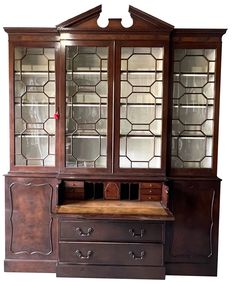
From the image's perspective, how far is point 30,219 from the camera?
3.34m

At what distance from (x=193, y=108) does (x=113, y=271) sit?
1.81m

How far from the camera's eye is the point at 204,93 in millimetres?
3312

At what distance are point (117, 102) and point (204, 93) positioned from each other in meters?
0.91

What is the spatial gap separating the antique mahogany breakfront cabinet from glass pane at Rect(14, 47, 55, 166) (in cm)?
1

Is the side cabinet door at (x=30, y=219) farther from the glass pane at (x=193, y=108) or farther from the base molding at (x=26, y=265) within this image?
the glass pane at (x=193, y=108)

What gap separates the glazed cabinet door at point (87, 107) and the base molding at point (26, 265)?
3.38 ft

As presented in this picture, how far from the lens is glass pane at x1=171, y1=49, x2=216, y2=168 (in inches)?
129

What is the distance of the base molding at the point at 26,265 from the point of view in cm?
336

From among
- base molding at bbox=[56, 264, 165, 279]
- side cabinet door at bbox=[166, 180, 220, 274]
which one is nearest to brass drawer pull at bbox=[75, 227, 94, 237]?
base molding at bbox=[56, 264, 165, 279]

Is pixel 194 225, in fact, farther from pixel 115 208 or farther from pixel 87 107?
pixel 87 107

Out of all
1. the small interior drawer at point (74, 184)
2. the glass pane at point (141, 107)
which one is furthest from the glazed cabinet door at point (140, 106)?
the small interior drawer at point (74, 184)

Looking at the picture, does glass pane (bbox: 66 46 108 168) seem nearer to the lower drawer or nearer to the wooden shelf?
the wooden shelf

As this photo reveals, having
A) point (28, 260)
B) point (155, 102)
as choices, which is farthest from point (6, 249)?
point (155, 102)

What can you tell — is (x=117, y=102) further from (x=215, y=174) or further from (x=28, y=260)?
(x=28, y=260)
